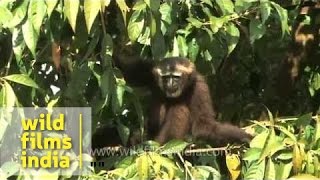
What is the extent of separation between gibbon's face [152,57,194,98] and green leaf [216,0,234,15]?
1.21m

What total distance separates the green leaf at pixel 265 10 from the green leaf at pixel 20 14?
1370mm

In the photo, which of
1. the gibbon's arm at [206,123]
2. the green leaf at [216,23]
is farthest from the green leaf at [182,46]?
the gibbon's arm at [206,123]

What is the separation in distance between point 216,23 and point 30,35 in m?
1.23

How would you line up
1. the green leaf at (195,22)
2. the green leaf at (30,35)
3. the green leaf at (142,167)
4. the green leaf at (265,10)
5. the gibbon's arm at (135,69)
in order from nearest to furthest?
the green leaf at (30,35)
the green leaf at (142,167)
the green leaf at (265,10)
the green leaf at (195,22)
the gibbon's arm at (135,69)

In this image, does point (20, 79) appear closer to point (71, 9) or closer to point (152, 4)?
point (71, 9)

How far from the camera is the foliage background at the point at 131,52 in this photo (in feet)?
11.8

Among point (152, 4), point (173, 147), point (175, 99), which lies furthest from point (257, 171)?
point (175, 99)

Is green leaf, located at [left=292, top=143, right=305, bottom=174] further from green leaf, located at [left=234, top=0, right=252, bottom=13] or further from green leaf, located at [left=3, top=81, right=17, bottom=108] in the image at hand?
green leaf, located at [left=3, top=81, right=17, bottom=108]

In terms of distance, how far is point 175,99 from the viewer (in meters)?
5.95

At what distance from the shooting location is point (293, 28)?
226 inches

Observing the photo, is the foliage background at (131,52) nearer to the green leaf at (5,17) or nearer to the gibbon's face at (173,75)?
the green leaf at (5,17)

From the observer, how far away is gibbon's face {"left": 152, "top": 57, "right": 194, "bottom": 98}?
559 centimetres

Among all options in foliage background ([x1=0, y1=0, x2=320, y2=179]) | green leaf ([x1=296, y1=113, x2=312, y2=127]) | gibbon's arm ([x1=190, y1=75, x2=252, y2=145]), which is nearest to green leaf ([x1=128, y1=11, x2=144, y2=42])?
foliage background ([x1=0, y1=0, x2=320, y2=179])

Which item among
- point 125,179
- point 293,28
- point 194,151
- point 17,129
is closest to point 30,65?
point 17,129
